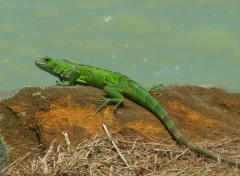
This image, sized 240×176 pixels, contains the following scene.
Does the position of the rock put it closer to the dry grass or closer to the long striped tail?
the long striped tail

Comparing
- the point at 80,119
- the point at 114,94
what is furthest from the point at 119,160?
the point at 114,94

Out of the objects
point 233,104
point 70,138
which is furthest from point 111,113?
point 233,104

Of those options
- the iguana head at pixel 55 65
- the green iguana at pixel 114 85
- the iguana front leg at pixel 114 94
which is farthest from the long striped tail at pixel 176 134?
the iguana head at pixel 55 65

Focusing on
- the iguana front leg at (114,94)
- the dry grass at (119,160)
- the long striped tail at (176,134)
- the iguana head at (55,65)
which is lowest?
the dry grass at (119,160)

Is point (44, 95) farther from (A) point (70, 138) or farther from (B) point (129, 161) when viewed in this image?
(B) point (129, 161)

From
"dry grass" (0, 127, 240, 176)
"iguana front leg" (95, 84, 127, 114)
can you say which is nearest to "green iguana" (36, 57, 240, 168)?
"iguana front leg" (95, 84, 127, 114)

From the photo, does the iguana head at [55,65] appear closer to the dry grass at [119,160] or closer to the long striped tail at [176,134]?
the long striped tail at [176,134]
